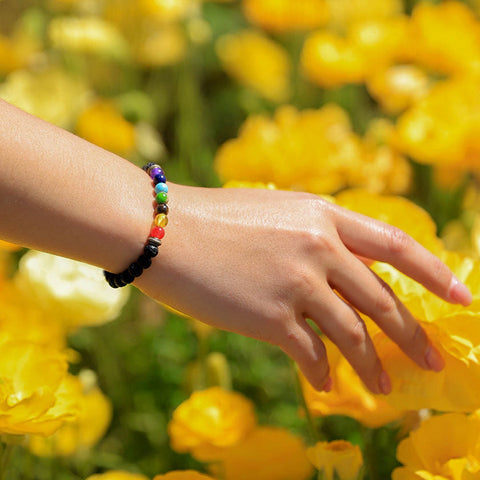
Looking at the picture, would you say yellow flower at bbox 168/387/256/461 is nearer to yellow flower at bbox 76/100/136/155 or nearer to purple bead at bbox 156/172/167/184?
purple bead at bbox 156/172/167/184

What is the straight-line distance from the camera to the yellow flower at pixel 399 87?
51.3 inches

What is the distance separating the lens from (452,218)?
1.23m

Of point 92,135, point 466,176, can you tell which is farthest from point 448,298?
point 92,135

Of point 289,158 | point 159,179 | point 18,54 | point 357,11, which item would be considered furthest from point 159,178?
point 357,11

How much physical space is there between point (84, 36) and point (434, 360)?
3.08 feet

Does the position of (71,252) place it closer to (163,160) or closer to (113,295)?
(113,295)

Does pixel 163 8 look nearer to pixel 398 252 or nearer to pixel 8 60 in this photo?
pixel 8 60

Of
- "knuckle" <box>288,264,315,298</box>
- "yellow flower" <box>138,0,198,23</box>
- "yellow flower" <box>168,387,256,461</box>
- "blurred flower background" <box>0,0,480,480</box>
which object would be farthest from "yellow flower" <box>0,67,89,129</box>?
"knuckle" <box>288,264,315,298</box>

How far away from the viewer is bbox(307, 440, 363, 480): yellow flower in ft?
2.08

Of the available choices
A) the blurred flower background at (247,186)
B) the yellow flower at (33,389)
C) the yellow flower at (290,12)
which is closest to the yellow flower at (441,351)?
the blurred flower background at (247,186)

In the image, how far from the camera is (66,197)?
0.56m

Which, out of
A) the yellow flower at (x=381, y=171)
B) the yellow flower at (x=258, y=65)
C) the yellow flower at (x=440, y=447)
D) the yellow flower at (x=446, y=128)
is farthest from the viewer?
the yellow flower at (x=258, y=65)

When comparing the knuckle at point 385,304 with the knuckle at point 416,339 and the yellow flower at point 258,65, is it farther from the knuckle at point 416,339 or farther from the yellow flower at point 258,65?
the yellow flower at point 258,65

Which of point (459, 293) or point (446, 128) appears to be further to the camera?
point (446, 128)
